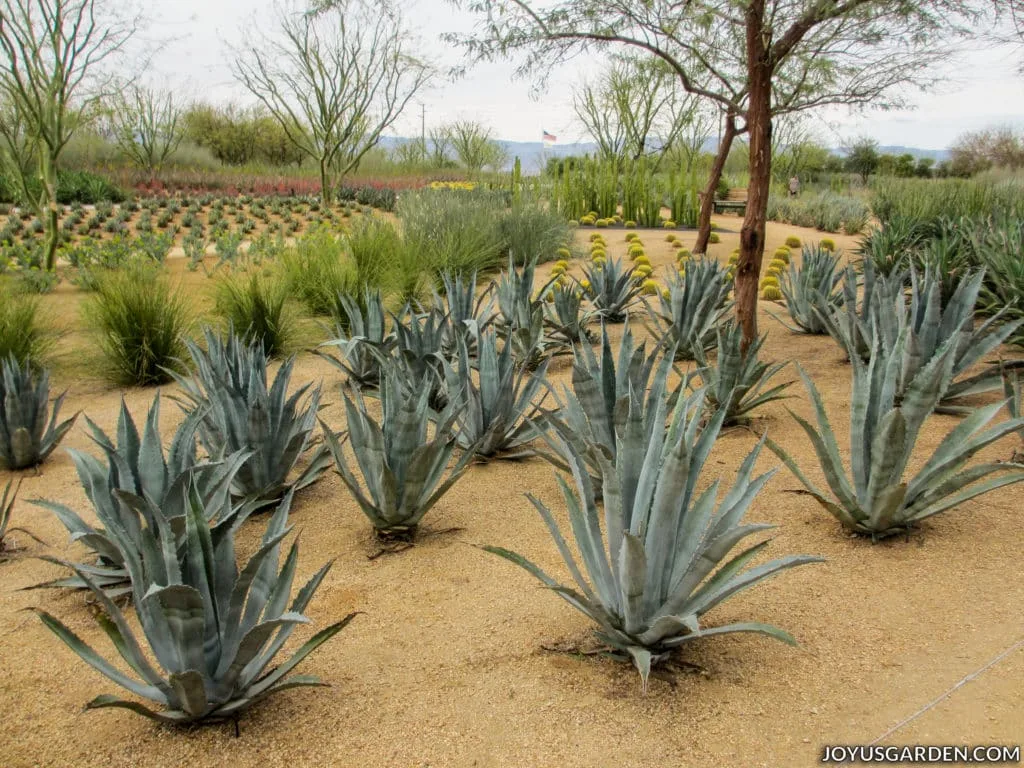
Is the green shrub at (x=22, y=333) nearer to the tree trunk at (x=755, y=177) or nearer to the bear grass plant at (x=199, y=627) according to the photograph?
the bear grass plant at (x=199, y=627)

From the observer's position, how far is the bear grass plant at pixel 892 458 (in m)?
2.67

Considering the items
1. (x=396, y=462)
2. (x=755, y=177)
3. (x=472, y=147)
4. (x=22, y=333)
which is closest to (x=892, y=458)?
(x=396, y=462)

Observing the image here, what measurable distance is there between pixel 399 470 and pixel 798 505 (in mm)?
1663

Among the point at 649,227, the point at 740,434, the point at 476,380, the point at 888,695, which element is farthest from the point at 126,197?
the point at 888,695

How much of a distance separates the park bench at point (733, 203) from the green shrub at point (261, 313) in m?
12.9

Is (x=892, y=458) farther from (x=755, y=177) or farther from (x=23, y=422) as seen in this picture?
(x=23, y=422)

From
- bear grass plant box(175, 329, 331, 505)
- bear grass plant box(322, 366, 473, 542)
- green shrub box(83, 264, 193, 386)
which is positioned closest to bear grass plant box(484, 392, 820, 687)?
bear grass plant box(322, 366, 473, 542)

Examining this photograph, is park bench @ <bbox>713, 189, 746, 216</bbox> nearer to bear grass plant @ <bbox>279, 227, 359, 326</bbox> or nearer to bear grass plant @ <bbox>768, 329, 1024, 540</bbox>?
bear grass plant @ <bbox>279, 227, 359, 326</bbox>

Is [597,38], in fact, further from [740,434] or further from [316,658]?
[316,658]

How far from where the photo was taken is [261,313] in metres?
6.88

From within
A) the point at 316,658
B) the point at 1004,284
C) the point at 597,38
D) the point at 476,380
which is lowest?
the point at 316,658

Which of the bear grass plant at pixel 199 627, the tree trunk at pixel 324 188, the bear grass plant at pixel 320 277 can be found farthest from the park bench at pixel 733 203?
the bear grass plant at pixel 199 627

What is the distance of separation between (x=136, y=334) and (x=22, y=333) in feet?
2.97

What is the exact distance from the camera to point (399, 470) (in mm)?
3107
